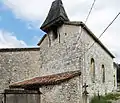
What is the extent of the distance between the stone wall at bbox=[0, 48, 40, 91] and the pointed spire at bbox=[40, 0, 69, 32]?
8.70ft

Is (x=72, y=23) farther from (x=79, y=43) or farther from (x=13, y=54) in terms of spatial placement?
(x=13, y=54)

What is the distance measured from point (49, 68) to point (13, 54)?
11.8 ft

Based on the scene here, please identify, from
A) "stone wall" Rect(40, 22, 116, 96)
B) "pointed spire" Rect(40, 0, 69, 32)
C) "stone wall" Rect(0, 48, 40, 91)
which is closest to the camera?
"stone wall" Rect(40, 22, 116, 96)

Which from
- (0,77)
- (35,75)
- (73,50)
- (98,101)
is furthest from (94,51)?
(0,77)

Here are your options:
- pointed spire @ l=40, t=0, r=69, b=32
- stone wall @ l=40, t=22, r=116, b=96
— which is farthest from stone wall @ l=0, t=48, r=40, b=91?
pointed spire @ l=40, t=0, r=69, b=32

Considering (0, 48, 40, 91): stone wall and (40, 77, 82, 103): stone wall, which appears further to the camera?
(0, 48, 40, 91): stone wall

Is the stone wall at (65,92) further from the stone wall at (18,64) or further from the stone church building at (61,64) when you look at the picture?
the stone wall at (18,64)

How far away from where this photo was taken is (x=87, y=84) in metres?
17.1

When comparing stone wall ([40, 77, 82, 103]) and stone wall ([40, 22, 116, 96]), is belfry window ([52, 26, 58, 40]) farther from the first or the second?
stone wall ([40, 77, 82, 103])

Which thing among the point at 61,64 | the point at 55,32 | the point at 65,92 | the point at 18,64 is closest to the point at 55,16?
the point at 55,32

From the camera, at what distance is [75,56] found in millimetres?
17234

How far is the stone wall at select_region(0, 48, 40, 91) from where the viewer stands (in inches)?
854

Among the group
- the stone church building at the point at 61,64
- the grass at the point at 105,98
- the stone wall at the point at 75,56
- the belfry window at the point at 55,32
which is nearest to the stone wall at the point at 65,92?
the stone church building at the point at 61,64

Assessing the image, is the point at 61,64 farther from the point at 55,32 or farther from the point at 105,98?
the point at 105,98
